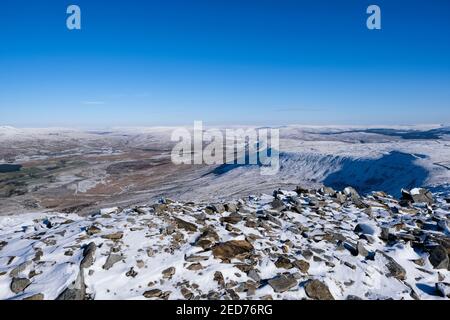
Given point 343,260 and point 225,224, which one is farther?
point 225,224

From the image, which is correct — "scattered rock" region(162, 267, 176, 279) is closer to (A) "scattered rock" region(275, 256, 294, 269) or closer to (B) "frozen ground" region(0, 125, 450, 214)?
(A) "scattered rock" region(275, 256, 294, 269)

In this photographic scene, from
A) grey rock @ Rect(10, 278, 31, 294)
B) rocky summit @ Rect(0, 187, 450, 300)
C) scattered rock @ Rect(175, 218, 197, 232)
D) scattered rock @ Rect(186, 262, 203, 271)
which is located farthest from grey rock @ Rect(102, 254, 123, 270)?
scattered rock @ Rect(175, 218, 197, 232)

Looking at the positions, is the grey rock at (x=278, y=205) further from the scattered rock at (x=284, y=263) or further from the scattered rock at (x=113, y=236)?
the scattered rock at (x=113, y=236)

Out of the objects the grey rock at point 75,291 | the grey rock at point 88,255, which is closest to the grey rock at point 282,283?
the grey rock at point 75,291

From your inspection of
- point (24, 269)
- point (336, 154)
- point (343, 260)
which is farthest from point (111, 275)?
point (336, 154)

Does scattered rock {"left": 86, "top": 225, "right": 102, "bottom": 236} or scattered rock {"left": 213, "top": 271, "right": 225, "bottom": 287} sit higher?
scattered rock {"left": 86, "top": 225, "right": 102, "bottom": 236}

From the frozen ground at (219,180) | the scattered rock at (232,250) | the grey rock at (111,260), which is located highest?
the grey rock at (111,260)

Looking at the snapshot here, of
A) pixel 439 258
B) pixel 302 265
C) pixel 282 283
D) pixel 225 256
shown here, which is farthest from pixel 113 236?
pixel 439 258
